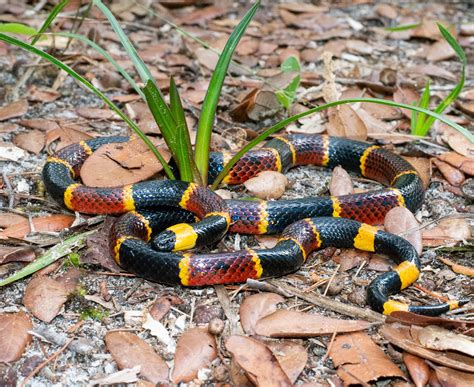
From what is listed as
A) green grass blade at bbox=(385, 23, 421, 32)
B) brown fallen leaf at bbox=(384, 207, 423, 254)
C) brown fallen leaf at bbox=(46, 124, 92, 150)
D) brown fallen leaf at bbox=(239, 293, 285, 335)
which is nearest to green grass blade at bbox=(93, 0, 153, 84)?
brown fallen leaf at bbox=(46, 124, 92, 150)

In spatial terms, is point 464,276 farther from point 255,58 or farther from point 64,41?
point 64,41

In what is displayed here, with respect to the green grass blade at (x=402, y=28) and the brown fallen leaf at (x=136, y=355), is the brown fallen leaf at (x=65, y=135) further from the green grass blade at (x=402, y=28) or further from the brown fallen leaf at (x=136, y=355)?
the green grass blade at (x=402, y=28)

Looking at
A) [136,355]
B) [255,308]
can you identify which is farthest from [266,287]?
[136,355]

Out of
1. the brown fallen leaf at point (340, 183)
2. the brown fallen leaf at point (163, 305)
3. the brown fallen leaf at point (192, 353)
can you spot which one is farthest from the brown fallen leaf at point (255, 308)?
the brown fallen leaf at point (340, 183)

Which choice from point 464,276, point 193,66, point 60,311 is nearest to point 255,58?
point 193,66

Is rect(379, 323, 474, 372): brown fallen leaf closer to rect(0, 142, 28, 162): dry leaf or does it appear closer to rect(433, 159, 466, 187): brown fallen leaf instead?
rect(433, 159, 466, 187): brown fallen leaf

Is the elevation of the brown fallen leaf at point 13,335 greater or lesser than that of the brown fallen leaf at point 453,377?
lesser
